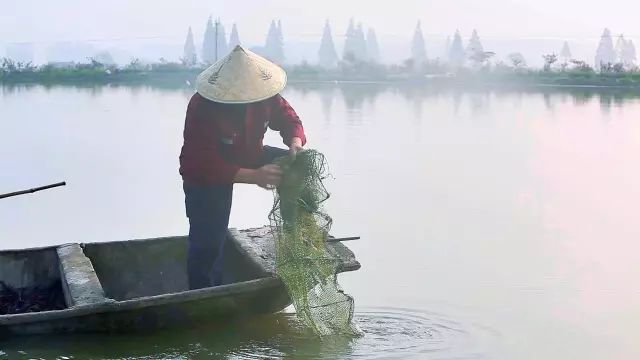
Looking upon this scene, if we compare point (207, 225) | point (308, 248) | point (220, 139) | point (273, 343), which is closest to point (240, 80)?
point (220, 139)

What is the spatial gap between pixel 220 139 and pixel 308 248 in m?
0.60

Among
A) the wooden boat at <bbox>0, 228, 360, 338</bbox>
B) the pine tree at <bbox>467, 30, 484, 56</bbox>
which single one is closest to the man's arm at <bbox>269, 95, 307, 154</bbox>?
the wooden boat at <bbox>0, 228, 360, 338</bbox>

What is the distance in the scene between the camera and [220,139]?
173 inches

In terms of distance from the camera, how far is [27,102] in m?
22.1

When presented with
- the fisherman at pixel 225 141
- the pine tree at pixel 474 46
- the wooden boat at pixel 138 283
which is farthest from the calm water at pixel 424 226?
the pine tree at pixel 474 46

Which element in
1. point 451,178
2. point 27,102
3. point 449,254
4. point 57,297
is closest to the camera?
point 57,297

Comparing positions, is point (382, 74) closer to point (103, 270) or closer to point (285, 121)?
point (103, 270)

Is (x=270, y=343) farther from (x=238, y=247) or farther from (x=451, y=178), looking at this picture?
(x=451, y=178)

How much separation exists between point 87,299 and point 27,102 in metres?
18.9

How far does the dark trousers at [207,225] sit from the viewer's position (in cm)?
444

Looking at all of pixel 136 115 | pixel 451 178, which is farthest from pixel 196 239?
pixel 136 115

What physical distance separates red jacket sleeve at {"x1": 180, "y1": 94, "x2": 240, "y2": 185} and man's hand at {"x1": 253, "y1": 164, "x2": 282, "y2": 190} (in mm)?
93

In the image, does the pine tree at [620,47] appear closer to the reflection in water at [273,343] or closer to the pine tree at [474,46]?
the pine tree at [474,46]

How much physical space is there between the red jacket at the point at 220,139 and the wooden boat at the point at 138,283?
1.57 feet
